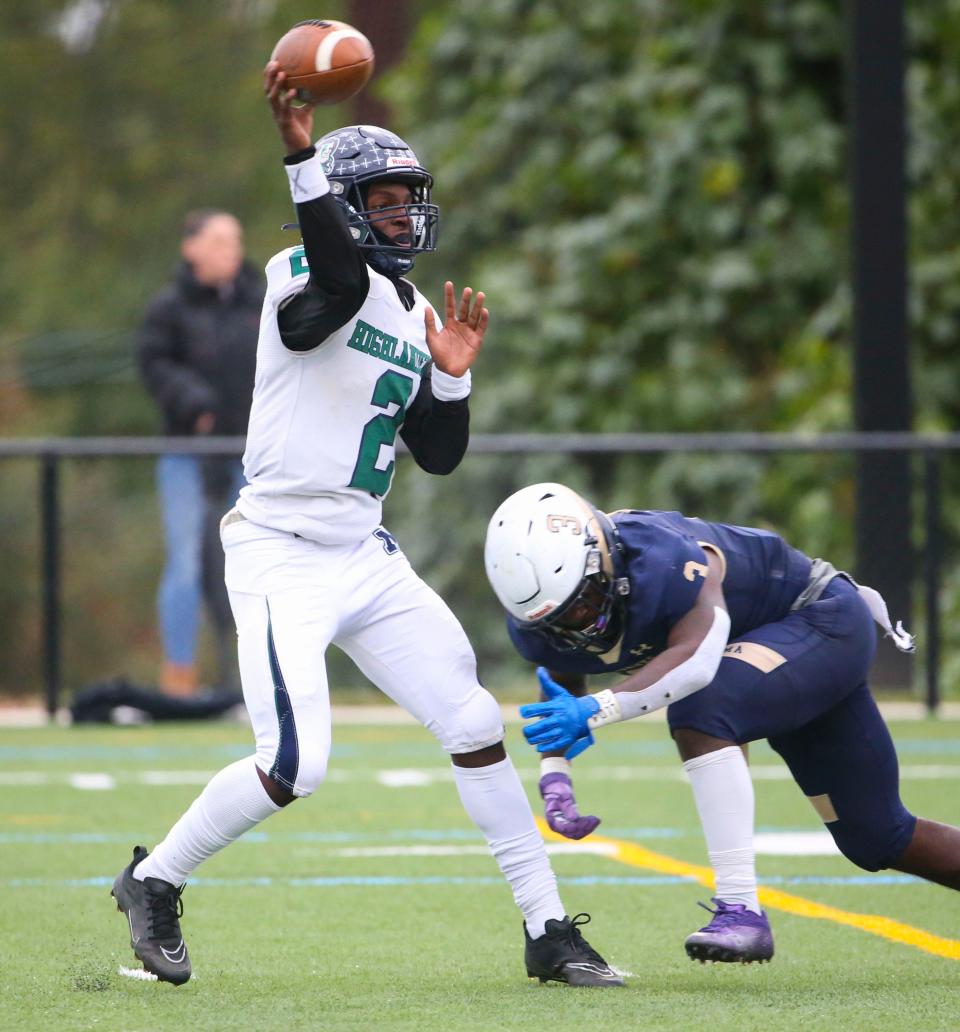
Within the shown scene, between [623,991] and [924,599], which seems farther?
[924,599]

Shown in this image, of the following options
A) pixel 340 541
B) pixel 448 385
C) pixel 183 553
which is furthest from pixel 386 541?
pixel 183 553

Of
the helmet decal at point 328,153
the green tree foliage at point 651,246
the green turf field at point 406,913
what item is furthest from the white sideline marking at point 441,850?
the green tree foliage at point 651,246

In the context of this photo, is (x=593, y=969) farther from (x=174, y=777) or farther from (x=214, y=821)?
(x=174, y=777)

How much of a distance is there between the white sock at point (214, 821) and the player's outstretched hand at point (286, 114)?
1.38 metres

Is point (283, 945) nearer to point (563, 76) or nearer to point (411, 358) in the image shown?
point (411, 358)

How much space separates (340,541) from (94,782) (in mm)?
3780

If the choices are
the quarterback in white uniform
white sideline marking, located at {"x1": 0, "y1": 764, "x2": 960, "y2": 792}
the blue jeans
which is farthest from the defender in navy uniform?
the blue jeans

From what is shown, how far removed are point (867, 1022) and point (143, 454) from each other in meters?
6.41

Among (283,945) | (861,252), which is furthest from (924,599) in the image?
(283,945)

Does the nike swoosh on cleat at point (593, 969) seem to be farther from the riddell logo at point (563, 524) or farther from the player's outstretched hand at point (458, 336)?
the player's outstretched hand at point (458, 336)

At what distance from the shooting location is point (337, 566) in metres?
4.47

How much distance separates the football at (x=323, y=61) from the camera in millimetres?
4445

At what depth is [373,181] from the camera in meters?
4.57

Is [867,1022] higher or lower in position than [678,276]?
lower
